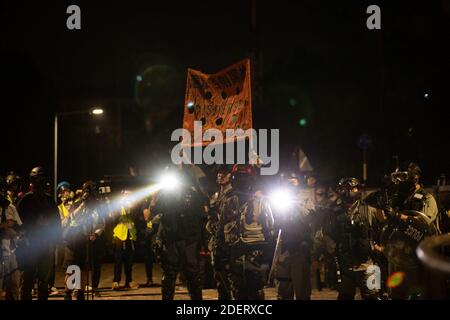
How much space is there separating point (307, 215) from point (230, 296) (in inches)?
65.1

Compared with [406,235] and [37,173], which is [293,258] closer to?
[406,235]

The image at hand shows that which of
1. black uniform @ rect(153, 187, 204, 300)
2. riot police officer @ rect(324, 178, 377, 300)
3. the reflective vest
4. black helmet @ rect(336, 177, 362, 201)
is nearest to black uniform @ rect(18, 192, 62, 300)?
black uniform @ rect(153, 187, 204, 300)

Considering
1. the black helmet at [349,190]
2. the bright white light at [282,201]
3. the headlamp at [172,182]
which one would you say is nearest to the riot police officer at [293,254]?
the bright white light at [282,201]

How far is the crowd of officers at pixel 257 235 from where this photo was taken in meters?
9.65

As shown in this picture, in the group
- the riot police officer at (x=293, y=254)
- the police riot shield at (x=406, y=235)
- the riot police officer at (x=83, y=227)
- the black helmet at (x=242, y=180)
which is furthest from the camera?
the riot police officer at (x=83, y=227)

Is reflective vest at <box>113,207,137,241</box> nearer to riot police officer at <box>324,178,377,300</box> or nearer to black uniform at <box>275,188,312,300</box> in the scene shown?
black uniform at <box>275,188,312,300</box>

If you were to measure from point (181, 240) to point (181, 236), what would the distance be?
0.20 feet

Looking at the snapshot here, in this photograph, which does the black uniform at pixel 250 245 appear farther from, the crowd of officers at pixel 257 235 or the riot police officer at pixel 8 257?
the riot police officer at pixel 8 257

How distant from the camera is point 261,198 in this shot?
31.8ft

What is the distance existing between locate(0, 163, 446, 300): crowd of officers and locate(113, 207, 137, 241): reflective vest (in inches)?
169

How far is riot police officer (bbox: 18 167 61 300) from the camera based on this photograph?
10133 millimetres

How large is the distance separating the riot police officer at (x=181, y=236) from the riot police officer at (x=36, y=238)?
1.71 m
